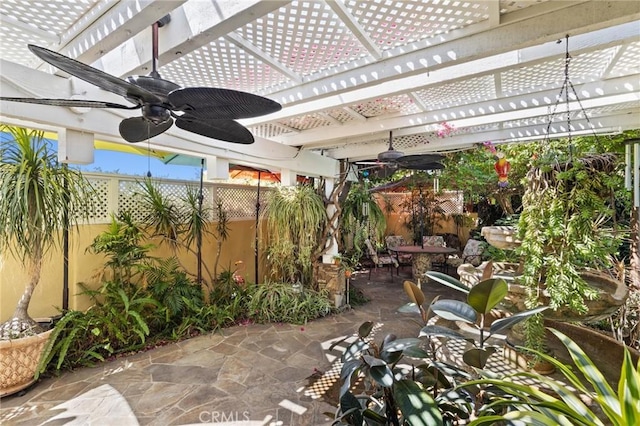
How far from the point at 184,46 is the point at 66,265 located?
9.90ft

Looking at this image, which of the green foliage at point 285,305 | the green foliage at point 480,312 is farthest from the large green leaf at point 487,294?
the green foliage at point 285,305

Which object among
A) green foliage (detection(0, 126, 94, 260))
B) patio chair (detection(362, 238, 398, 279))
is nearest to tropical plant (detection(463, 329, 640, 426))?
green foliage (detection(0, 126, 94, 260))

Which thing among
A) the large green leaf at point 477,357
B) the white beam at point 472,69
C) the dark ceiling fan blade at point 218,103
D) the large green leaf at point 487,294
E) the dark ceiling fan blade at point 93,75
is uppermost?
the white beam at point 472,69

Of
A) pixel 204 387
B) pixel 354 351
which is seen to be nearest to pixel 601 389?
pixel 354 351

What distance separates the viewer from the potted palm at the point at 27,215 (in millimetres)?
2375

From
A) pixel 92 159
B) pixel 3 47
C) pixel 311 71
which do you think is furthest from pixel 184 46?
pixel 92 159

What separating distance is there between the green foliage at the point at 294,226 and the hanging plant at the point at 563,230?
2.90 metres

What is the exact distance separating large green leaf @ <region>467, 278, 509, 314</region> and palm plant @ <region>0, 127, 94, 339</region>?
330cm

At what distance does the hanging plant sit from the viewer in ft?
5.50

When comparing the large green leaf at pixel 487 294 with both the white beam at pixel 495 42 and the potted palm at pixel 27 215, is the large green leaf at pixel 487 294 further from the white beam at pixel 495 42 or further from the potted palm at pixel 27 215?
the potted palm at pixel 27 215

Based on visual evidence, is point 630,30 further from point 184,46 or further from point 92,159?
point 92,159

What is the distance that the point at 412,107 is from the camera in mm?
3010

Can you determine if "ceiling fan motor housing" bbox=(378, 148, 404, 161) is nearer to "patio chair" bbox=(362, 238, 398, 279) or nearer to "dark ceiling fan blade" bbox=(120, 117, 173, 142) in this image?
"dark ceiling fan blade" bbox=(120, 117, 173, 142)

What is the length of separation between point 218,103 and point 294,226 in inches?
125
